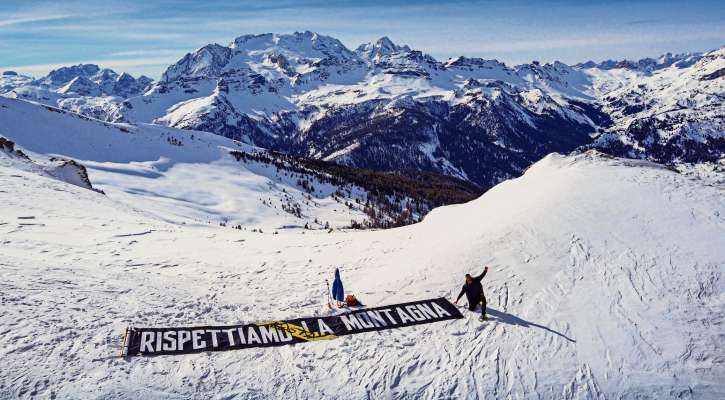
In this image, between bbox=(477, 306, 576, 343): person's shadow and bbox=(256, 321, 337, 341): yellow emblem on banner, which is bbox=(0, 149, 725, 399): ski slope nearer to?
bbox=(477, 306, 576, 343): person's shadow

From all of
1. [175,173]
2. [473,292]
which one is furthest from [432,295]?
[175,173]

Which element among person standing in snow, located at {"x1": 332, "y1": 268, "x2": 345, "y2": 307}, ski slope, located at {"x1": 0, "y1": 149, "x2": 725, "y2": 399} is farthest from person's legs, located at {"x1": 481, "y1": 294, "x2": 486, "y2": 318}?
person standing in snow, located at {"x1": 332, "y1": 268, "x2": 345, "y2": 307}

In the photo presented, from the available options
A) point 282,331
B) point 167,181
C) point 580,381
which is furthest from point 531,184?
point 167,181

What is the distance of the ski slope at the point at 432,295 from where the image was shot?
51.8 feet

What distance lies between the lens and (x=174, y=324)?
1877 cm

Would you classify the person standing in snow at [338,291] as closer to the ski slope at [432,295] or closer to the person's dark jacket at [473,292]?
the ski slope at [432,295]

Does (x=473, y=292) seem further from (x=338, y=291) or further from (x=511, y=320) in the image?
(x=338, y=291)

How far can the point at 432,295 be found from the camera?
70.7 feet

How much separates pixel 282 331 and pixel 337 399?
4297 mm

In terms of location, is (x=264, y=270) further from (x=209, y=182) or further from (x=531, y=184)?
(x=209, y=182)

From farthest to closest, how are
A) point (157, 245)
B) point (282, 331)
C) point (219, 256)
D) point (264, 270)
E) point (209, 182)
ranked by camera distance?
point (209, 182), point (157, 245), point (219, 256), point (264, 270), point (282, 331)

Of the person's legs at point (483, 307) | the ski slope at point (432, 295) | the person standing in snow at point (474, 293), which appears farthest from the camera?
the person standing in snow at point (474, 293)

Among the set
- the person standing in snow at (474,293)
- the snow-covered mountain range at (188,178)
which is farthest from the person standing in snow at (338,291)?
the snow-covered mountain range at (188,178)

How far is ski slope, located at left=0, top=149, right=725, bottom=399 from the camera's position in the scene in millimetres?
15797
